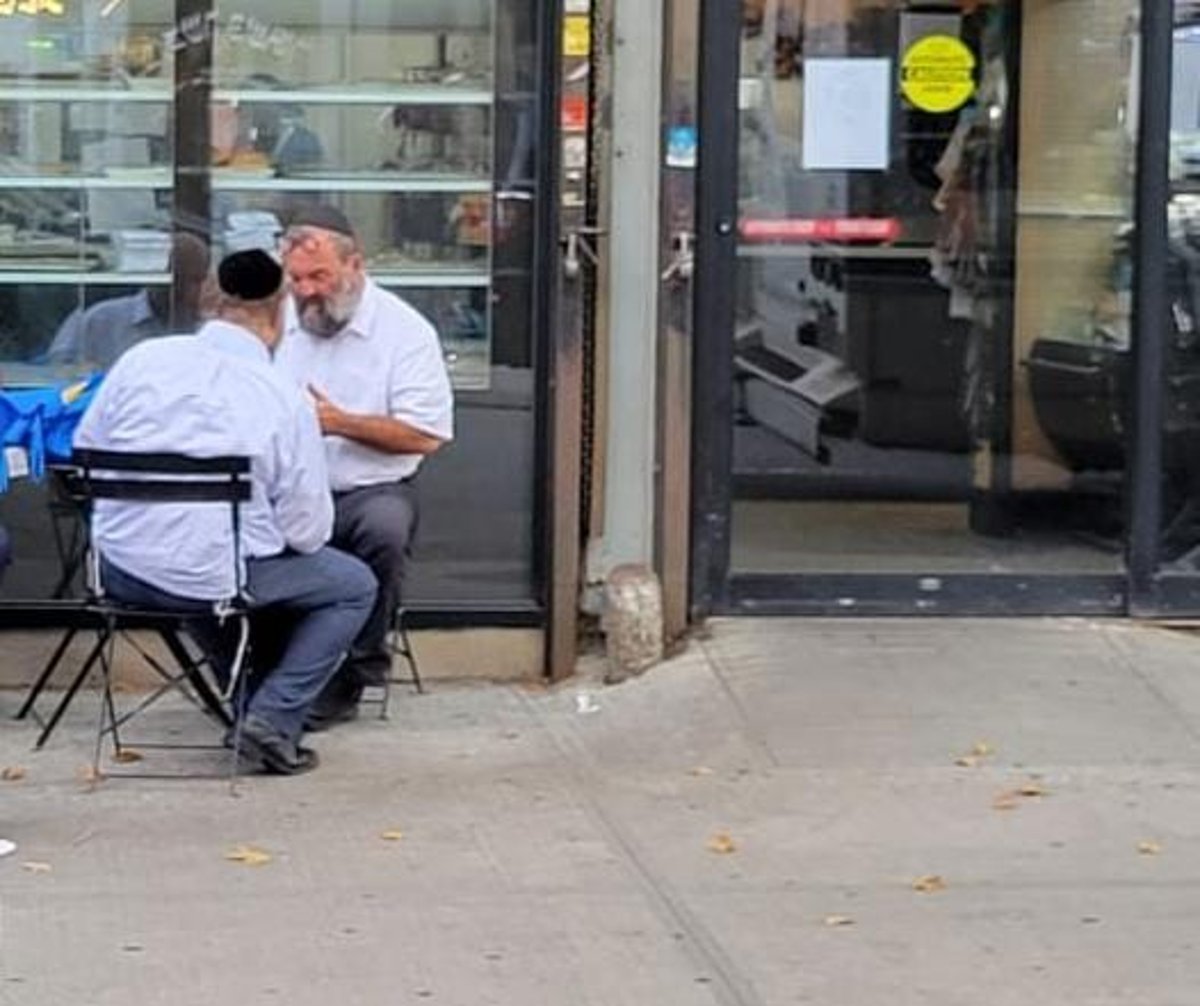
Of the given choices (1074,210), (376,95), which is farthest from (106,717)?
(1074,210)

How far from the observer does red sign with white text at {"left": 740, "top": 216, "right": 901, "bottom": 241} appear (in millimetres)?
8680

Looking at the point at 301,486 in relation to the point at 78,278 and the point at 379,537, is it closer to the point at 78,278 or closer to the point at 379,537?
the point at 379,537

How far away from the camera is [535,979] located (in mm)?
5754

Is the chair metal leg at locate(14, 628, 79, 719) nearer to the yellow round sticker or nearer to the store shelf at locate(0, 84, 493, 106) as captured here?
the store shelf at locate(0, 84, 493, 106)

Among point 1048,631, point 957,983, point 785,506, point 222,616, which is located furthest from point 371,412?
point 957,983

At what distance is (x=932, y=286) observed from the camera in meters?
8.84

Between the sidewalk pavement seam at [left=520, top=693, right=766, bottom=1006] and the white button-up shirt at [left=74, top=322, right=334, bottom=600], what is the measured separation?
38.8 inches

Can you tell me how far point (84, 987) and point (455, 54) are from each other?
377 cm

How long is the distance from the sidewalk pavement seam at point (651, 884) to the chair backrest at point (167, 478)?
3.73ft

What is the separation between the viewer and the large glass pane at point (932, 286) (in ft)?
28.5

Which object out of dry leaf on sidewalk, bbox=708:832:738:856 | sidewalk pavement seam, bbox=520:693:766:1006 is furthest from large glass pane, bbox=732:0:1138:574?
dry leaf on sidewalk, bbox=708:832:738:856

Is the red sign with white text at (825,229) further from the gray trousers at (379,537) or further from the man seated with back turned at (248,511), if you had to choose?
the man seated with back turned at (248,511)

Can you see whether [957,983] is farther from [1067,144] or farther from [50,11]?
[50,11]

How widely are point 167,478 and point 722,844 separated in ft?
5.48
